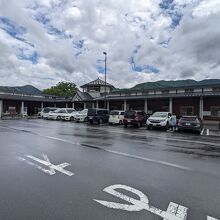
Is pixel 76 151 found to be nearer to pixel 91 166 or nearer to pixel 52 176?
pixel 91 166

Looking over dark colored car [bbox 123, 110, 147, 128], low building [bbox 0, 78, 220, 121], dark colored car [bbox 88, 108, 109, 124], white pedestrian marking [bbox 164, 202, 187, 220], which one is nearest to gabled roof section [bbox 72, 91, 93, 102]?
low building [bbox 0, 78, 220, 121]

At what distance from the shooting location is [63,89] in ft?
241

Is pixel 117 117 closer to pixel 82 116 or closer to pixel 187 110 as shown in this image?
pixel 82 116

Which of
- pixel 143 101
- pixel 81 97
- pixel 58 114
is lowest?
pixel 58 114

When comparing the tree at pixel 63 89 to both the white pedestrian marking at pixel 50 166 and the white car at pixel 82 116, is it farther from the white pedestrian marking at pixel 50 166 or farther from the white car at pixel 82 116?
the white pedestrian marking at pixel 50 166

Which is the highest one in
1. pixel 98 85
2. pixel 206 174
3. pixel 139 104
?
pixel 98 85

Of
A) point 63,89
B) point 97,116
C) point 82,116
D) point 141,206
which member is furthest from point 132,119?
point 63,89

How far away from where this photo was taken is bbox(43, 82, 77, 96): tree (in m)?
72.3

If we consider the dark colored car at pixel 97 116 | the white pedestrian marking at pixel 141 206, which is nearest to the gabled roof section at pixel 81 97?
the dark colored car at pixel 97 116

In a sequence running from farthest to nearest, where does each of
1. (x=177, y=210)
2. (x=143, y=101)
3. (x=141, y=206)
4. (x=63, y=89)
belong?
(x=63, y=89) → (x=143, y=101) → (x=141, y=206) → (x=177, y=210)

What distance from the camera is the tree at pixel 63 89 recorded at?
2847 inches

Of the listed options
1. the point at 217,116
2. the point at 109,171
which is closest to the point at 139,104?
the point at 217,116

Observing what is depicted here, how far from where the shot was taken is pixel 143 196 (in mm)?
4469

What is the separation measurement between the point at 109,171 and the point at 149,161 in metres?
1.91
